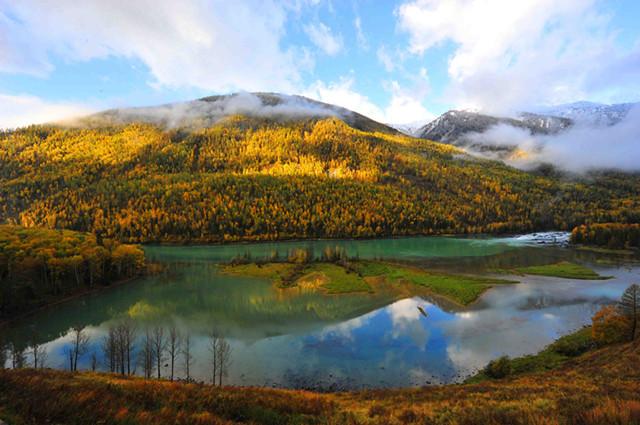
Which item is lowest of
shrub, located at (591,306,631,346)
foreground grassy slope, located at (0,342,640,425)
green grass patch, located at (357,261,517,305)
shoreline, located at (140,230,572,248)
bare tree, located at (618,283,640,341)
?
shoreline, located at (140,230,572,248)

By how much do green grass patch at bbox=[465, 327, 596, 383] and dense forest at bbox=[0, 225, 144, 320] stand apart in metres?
56.5

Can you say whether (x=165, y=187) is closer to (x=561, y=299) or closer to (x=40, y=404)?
(x=561, y=299)

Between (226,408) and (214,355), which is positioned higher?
(226,408)

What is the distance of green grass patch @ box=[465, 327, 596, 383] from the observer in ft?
89.3

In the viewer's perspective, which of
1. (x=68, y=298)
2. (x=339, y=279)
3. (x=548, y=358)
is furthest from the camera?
(x=339, y=279)

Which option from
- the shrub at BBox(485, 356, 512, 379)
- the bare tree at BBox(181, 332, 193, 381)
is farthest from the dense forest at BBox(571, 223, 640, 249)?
the bare tree at BBox(181, 332, 193, 381)

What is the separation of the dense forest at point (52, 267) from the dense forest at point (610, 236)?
146 metres

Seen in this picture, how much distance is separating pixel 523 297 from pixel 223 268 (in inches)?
2467

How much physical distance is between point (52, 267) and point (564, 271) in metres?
99.1

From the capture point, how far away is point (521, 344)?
34.6 m

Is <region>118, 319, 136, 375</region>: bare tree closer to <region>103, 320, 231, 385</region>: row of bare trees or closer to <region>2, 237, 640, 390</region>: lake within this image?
<region>103, 320, 231, 385</region>: row of bare trees

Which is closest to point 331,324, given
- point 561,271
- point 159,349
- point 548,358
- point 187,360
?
point 187,360

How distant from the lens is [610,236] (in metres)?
114

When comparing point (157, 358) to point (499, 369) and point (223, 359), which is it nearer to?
point (223, 359)
